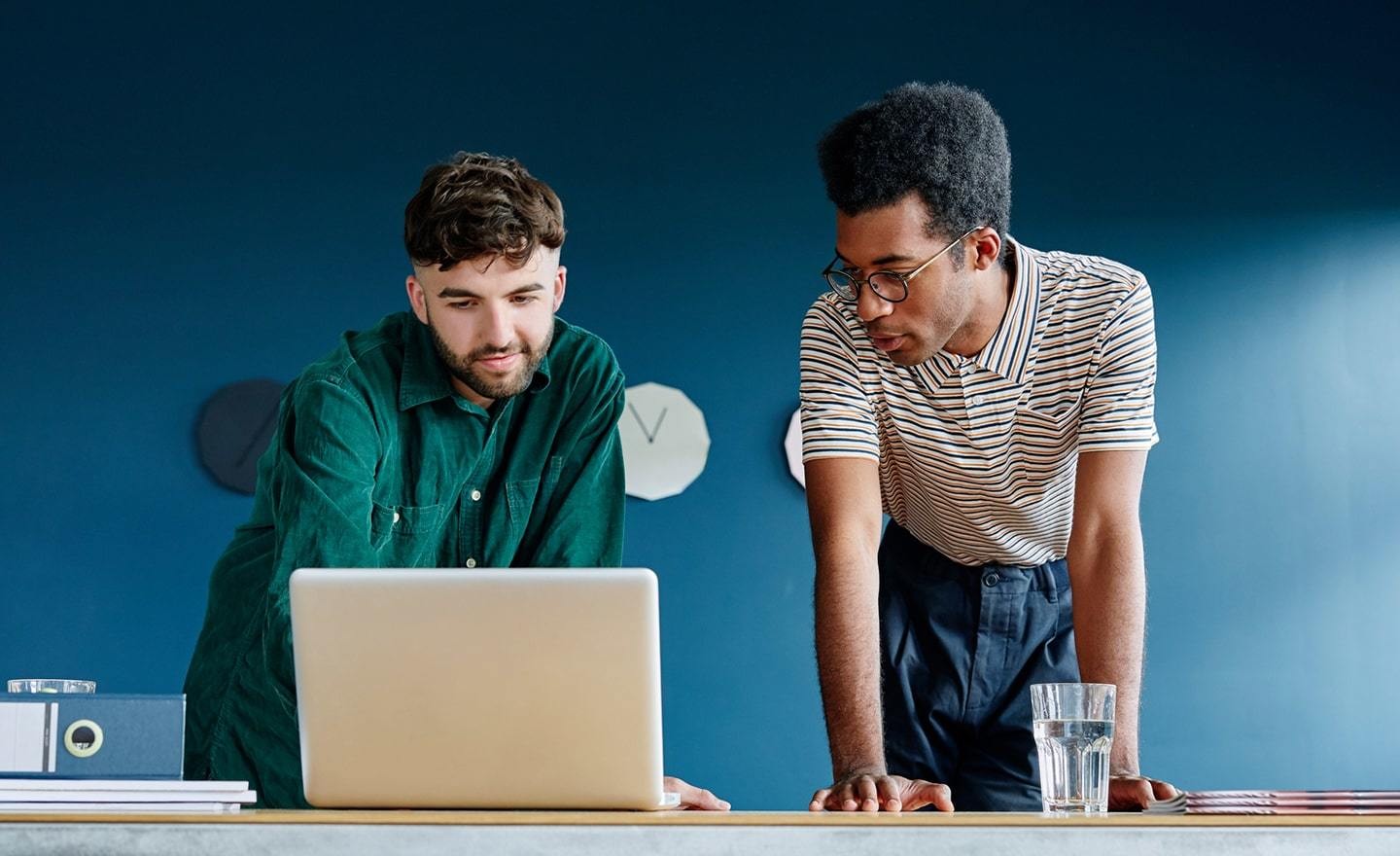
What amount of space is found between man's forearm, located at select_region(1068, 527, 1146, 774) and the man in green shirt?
631 millimetres

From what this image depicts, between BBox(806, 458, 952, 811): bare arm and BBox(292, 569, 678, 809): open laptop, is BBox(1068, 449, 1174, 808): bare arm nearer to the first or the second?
BBox(806, 458, 952, 811): bare arm

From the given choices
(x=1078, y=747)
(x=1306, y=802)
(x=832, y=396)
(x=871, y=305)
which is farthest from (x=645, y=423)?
(x=1306, y=802)

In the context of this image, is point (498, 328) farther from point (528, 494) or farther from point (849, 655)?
point (849, 655)

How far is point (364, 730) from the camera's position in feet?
4.07

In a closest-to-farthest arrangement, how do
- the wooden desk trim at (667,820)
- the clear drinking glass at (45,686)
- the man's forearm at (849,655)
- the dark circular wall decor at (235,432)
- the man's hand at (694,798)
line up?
the wooden desk trim at (667,820), the clear drinking glass at (45,686), the man's hand at (694,798), the man's forearm at (849,655), the dark circular wall decor at (235,432)

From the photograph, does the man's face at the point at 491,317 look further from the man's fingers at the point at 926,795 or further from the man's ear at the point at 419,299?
the man's fingers at the point at 926,795

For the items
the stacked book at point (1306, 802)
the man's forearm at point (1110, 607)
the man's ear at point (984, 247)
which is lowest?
the stacked book at point (1306, 802)

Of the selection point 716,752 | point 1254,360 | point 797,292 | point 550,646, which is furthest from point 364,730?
point 1254,360

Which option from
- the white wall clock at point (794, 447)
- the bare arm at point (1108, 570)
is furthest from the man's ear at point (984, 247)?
the white wall clock at point (794, 447)

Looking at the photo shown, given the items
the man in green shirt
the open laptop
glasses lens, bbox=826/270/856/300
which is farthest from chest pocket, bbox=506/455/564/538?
the open laptop

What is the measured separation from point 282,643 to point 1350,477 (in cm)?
293

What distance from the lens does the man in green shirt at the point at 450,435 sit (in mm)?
1966

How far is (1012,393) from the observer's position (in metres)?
2.17

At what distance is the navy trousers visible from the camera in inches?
92.9
